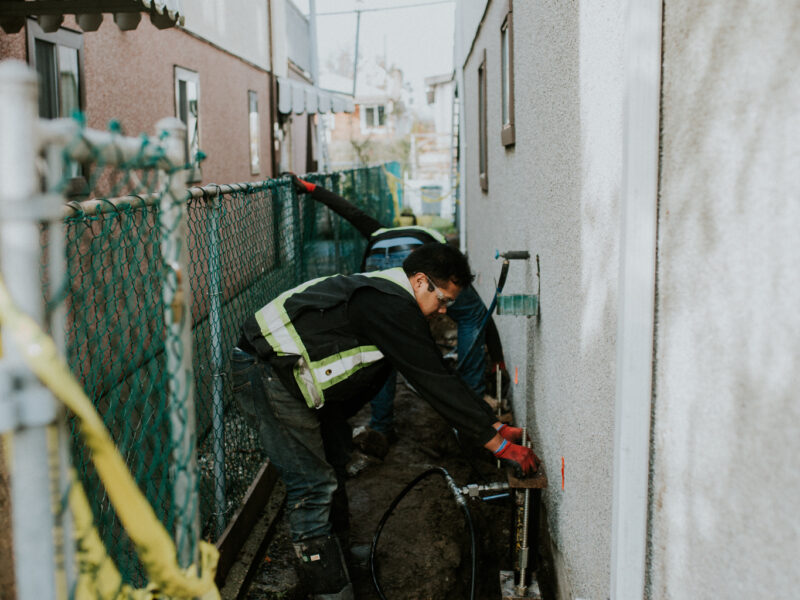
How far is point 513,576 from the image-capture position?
3.35 metres

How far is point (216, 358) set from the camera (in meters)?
3.84

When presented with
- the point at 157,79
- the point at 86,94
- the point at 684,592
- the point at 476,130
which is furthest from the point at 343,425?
the point at 476,130

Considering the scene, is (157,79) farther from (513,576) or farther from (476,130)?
(513,576)

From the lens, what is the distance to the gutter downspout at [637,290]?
5.72 ft

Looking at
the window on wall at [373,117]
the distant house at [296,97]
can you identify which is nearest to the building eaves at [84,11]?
the distant house at [296,97]

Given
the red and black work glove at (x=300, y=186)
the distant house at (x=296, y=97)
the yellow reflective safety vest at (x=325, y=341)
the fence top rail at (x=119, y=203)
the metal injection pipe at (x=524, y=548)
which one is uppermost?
the distant house at (x=296, y=97)

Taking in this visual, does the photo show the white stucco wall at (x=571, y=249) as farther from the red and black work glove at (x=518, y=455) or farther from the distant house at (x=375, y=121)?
the distant house at (x=375, y=121)

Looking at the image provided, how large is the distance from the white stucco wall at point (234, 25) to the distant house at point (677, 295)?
5.93 meters

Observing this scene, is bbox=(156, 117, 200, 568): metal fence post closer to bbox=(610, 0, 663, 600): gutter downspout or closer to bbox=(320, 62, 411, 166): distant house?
bbox=(610, 0, 663, 600): gutter downspout

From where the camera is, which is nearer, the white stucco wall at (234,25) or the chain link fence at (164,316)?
the chain link fence at (164,316)

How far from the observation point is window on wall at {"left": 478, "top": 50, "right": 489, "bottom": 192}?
24.6 ft

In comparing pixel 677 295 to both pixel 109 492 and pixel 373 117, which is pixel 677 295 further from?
pixel 373 117

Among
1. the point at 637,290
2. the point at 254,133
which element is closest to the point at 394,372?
the point at 637,290

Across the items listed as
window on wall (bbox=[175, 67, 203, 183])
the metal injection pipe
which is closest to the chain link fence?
the metal injection pipe
